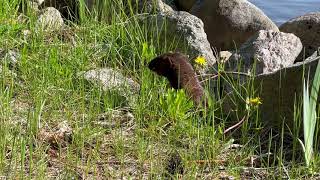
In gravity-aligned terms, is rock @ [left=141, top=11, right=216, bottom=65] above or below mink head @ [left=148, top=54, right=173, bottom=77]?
above

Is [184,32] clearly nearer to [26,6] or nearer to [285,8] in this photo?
[26,6]

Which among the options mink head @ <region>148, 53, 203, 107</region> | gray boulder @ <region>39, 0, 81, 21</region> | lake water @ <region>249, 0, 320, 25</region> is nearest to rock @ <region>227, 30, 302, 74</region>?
mink head @ <region>148, 53, 203, 107</region>

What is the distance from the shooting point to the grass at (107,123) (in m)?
3.18

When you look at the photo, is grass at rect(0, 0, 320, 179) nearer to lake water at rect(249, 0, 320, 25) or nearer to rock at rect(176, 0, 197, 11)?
rock at rect(176, 0, 197, 11)

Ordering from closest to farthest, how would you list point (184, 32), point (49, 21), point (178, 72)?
point (178, 72), point (184, 32), point (49, 21)

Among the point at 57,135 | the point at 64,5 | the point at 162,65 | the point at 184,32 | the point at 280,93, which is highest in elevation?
the point at 64,5

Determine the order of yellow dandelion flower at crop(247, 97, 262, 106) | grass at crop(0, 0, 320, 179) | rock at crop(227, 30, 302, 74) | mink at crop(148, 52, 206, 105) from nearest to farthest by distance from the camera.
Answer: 1. grass at crop(0, 0, 320, 179)
2. yellow dandelion flower at crop(247, 97, 262, 106)
3. mink at crop(148, 52, 206, 105)
4. rock at crop(227, 30, 302, 74)

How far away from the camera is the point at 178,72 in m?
4.14

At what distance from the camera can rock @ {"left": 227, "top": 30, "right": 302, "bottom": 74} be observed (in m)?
4.58

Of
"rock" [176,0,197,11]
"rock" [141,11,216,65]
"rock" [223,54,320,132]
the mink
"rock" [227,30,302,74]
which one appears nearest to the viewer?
"rock" [223,54,320,132]

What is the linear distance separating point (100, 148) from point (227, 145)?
0.64 metres

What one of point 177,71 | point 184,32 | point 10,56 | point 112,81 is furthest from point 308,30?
point 10,56

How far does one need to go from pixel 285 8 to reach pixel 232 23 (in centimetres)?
241

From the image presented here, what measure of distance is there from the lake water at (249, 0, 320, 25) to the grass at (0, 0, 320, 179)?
3.66 meters
